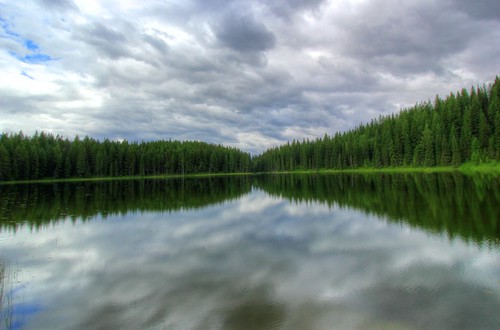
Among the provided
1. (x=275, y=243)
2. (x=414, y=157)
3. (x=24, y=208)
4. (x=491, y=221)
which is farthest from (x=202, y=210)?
(x=414, y=157)

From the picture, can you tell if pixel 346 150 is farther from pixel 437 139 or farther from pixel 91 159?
pixel 91 159

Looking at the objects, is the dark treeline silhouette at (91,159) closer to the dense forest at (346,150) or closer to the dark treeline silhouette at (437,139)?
the dense forest at (346,150)

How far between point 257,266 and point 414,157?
113 metres

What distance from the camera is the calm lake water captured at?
→ 373 inches

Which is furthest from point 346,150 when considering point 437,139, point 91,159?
point 91,159

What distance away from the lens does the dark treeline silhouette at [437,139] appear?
92181mm

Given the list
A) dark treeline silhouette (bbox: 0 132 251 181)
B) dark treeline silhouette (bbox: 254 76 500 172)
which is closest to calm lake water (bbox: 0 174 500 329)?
dark treeline silhouette (bbox: 254 76 500 172)

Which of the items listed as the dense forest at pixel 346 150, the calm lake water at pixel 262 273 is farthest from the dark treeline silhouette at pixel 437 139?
the calm lake water at pixel 262 273

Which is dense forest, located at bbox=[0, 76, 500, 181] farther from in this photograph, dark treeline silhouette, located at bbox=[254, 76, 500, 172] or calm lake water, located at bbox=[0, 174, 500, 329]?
calm lake water, located at bbox=[0, 174, 500, 329]

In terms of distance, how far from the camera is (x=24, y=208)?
1437 inches

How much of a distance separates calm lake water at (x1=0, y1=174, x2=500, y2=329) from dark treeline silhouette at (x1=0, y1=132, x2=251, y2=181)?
111547mm

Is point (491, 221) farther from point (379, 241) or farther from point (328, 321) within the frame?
point (328, 321)

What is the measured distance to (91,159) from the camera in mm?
137000

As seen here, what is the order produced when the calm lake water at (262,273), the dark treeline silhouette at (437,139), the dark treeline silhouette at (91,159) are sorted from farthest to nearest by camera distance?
Result: 1. the dark treeline silhouette at (91,159)
2. the dark treeline silhouette at (437,139)
3. the calm lake water at (262,273)
